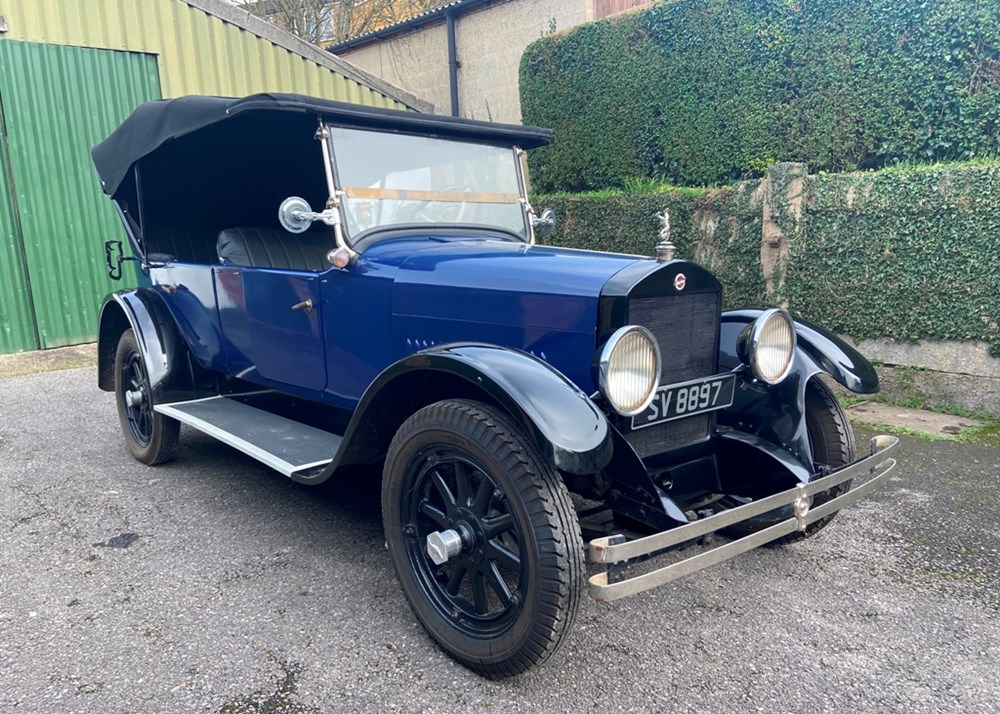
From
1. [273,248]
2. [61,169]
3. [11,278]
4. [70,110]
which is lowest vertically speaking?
[11,278]

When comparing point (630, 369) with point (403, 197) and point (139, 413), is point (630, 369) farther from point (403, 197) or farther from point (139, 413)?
point (139, 413)

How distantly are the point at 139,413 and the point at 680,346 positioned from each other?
3.53 m

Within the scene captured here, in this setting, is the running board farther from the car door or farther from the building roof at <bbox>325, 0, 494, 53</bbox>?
the building roof at <bbox>325, 0, 494, 53</bbox>

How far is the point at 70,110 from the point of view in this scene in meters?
7.73

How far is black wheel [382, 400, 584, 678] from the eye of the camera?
2125 mm

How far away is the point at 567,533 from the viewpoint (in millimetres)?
2119

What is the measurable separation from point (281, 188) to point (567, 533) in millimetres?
3312

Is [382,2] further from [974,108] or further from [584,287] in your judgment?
[584,287]

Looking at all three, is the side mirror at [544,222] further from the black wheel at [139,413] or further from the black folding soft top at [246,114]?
the black wheel at [139,413]

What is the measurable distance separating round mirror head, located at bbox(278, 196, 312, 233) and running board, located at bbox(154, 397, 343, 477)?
96 cm

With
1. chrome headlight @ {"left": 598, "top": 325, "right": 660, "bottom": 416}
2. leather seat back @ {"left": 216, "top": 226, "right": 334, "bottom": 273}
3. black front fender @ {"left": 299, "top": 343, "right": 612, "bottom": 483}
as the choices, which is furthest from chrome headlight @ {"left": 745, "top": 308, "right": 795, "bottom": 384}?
leather seat back @ {"left": 216, "top": 226, "right": 334, "bottom": 273}

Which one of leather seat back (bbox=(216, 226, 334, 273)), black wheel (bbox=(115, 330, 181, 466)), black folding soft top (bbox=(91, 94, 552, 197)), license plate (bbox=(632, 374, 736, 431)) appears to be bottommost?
black wheel (bbox=(115, 330, 181, 466))

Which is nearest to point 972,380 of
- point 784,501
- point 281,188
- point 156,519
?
point 784,501

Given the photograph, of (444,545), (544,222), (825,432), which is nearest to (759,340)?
(825,432)
